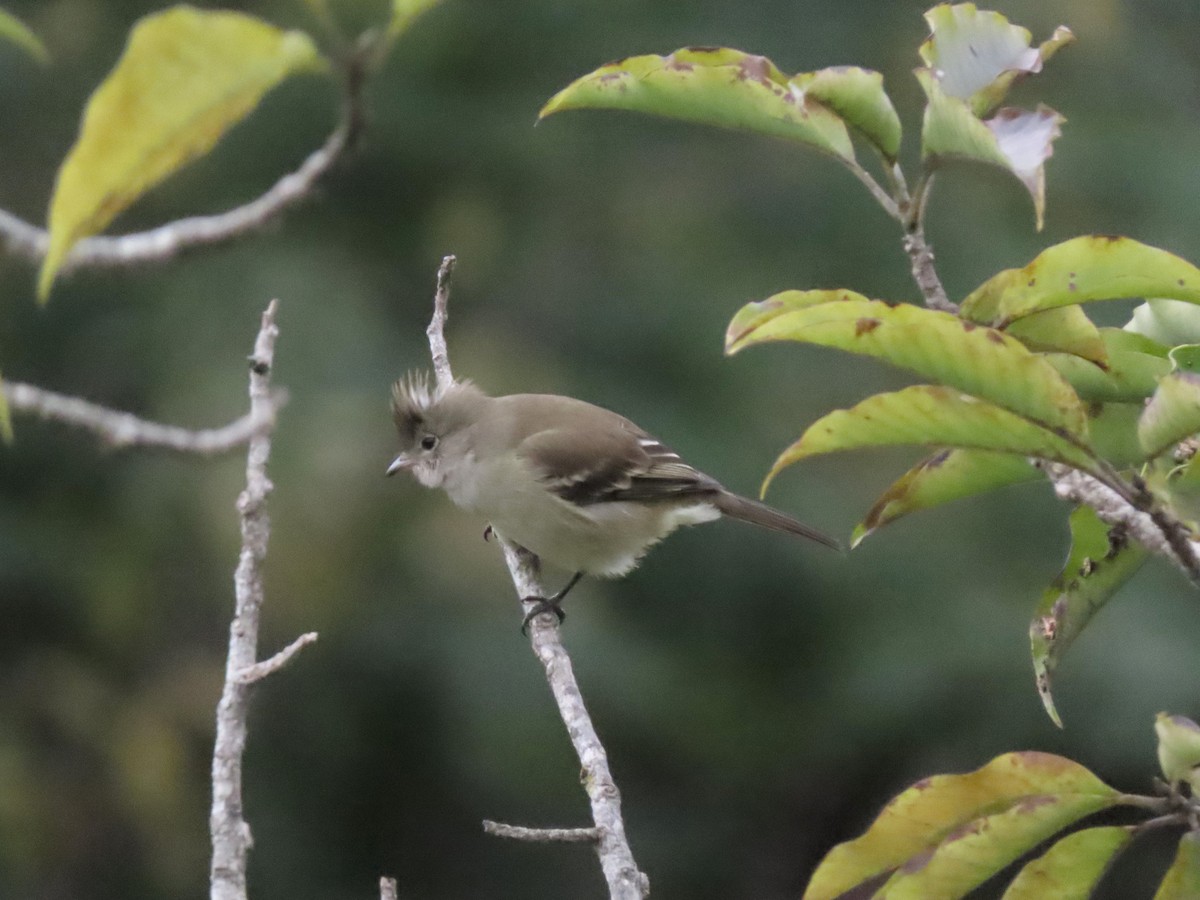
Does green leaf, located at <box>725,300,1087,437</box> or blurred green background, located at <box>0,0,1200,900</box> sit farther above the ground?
blurred green background, located at <box>0,0,1200,900</box>

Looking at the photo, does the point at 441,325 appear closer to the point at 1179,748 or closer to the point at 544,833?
the point at 544,833

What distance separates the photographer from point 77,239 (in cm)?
123

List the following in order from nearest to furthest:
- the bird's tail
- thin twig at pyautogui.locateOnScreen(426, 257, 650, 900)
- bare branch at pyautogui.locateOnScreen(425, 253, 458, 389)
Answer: thin twig at pyautogui.locateOnScreen(426, 257, 650, 900), bare branch at pyautogui.locateOnScreen(425, 253, 458, 389), the bird's tail

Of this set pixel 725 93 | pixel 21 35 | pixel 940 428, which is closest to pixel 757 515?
pixel 725 93

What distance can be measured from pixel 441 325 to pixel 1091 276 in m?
2.00

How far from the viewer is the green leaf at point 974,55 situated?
185 centimetres

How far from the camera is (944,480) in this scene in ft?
6.28

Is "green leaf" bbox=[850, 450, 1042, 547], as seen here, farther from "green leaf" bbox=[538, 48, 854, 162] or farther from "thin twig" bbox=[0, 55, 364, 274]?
"thin twig" bbox=[0, 55, 364, 274]

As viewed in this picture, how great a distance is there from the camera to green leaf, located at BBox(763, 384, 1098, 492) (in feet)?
5.38

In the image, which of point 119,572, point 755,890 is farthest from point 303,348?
point 755,890

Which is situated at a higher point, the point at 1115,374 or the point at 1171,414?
the point at 1115,374

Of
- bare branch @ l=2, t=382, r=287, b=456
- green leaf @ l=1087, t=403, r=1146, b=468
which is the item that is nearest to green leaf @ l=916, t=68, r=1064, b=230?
green leaf @ l=1087, t=403, r=1146, b=468

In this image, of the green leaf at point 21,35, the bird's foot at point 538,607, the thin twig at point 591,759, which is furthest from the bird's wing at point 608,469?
the green leaf at point 21,35

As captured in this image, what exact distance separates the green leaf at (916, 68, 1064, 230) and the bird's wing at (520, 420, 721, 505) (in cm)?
270
